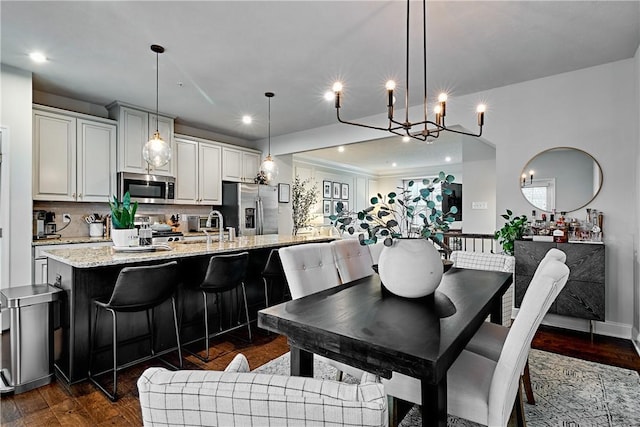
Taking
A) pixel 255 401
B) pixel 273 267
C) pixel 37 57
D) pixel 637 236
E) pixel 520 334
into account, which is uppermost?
pixel 37 57

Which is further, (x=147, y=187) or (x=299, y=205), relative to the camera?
(x=299, y=205)

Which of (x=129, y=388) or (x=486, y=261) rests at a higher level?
(x=486, y=261)

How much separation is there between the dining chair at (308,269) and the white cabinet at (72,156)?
138 inches

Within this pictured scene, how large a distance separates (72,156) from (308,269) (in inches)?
146

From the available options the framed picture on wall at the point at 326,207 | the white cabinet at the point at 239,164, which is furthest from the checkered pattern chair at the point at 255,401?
the framed picture on wall at the point at 326,207

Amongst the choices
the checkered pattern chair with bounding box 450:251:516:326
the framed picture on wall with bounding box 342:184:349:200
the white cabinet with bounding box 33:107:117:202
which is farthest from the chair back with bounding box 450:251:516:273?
the framed picture on wall with bounding box 342:184:349:200

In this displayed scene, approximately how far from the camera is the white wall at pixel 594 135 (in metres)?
3.14

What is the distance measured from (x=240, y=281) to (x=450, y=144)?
5.63m

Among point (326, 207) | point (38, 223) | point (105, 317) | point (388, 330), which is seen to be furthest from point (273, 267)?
point (326, 207)

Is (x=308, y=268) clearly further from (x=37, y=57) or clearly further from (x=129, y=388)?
(x=37, y=57)

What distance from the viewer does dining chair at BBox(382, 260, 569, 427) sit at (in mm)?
1161

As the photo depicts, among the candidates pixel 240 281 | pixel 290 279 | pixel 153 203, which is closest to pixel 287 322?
pixel 290 279

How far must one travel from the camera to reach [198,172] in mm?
5395

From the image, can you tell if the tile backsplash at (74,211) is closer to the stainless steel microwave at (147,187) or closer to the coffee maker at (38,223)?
the coffee maker at (38,223)
